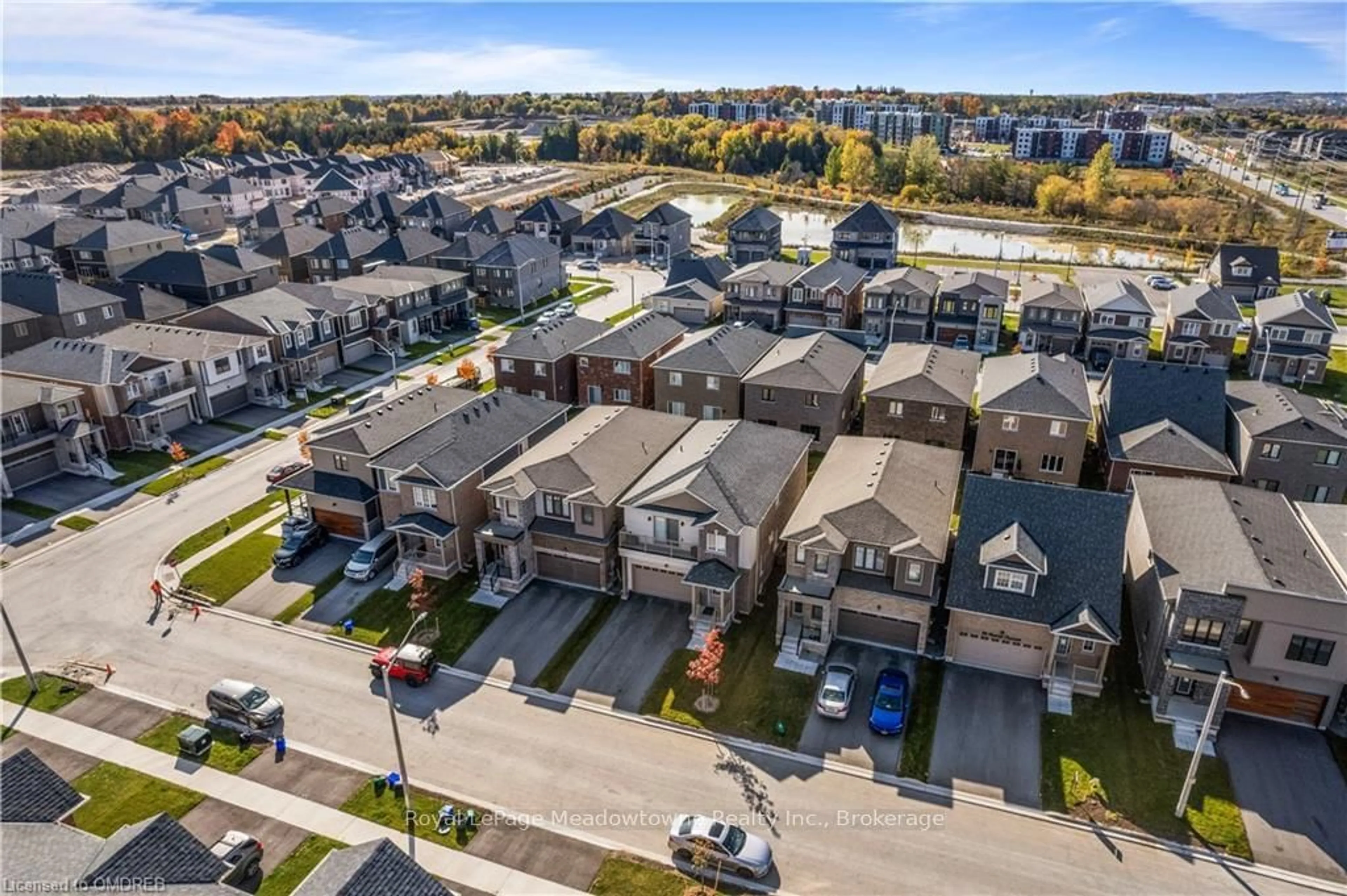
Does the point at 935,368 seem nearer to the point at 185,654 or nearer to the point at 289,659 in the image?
the point at 289,659

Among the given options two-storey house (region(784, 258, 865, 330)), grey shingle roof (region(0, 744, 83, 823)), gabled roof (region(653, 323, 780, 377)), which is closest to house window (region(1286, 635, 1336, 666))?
gabled roof (region(653, 323, 780, 377))

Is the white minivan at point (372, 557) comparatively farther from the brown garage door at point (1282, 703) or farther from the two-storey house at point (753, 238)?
the two-storey house at point (753, 238)

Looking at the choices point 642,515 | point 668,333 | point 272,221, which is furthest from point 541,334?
point 272,221

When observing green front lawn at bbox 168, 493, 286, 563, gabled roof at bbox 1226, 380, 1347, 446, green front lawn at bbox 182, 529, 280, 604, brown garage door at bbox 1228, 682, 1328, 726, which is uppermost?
gabled roof at bbox 1226, 380, 1347, 446

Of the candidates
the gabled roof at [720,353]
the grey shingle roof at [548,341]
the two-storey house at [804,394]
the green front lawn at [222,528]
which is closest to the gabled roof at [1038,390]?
the two-storey house at [804,394]

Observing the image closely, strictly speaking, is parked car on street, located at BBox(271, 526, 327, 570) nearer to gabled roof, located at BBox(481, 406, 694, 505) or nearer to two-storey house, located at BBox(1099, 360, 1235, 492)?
gabled roof, located at BBox(481, 406, 694, 505)

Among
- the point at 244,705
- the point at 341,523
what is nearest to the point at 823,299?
the point at 341,523

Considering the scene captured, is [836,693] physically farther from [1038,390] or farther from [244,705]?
[1038,390]
